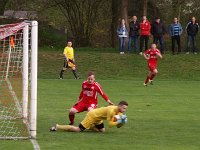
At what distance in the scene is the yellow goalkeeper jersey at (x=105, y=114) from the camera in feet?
45.4

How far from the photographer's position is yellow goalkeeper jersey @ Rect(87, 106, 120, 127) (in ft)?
45.4

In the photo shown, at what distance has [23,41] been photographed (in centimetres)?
1672

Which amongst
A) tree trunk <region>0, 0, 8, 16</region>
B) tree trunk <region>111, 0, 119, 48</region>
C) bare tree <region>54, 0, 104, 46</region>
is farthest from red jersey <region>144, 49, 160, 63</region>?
tree trunk <region>0, 0, 8, 16</region>

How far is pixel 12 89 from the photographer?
2255 centimetres

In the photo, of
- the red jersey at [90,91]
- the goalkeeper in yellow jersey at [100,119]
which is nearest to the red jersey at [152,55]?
the red jersey at [90,91]

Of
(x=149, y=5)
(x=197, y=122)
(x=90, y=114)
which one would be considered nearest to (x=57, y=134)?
(x=90, y=114)

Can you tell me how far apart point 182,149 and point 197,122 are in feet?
14.3

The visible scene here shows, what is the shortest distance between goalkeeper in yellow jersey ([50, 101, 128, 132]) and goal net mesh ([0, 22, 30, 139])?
1.03 metres

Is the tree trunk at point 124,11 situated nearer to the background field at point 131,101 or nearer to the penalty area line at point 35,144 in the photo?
the background field at point 131,101

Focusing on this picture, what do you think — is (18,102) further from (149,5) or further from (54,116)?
(149,5)

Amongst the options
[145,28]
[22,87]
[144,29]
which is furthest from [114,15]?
[22,87]

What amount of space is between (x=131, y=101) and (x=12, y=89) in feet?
13.5

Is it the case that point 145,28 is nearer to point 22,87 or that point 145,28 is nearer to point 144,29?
point 144,29

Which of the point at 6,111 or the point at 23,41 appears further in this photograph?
the point at 6,111
